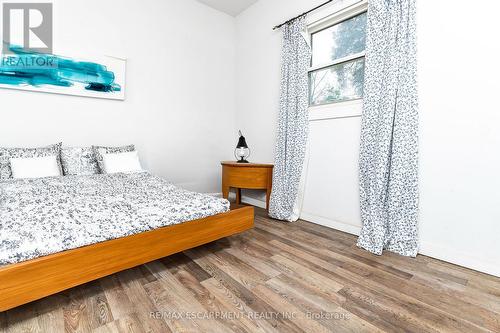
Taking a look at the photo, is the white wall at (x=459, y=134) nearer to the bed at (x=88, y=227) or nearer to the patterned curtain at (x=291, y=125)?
the patterned curtain at (x=291, y=125)

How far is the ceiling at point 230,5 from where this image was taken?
3.42 metres

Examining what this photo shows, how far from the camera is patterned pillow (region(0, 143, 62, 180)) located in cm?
211

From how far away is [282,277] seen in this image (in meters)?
1.60

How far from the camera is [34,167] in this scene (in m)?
2.15

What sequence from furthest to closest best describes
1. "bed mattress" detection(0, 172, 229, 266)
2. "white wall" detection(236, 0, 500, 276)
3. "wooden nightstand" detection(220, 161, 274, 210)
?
"wooden nightstand" detection(220, 161, 274, 210) < "white wall" detection(236, 0, 500, 276) < "bed mattress" detection(0, 172, 229, 266)

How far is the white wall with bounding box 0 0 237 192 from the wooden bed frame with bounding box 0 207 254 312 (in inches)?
69.8

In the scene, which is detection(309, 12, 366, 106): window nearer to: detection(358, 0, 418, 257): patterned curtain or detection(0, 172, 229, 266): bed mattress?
detection(358, 0, 418, 257): patterned curtain

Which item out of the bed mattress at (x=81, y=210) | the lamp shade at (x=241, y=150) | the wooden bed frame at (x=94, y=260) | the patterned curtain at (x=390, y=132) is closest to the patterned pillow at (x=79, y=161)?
the bed mattress at (x=81, y=210)

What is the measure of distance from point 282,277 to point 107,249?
1.09 m

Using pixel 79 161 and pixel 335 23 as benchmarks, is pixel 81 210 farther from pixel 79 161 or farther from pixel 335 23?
pixel 335 23

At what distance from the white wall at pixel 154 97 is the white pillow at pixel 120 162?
1.28 feet

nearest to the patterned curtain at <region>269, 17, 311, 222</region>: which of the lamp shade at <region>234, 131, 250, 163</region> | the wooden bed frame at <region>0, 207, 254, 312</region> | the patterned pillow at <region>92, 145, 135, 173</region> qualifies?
the lamp shade at <region>234, 131, 250, 163</region>

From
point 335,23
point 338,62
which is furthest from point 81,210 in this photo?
point 335,23

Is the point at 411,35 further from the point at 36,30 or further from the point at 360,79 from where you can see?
the point at 36,30
